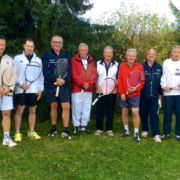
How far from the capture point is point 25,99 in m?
5.95

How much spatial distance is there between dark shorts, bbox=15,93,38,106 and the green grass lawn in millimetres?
906

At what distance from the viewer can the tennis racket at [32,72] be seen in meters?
5.83

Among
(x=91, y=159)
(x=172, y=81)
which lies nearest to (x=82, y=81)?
(x=91, y=159)

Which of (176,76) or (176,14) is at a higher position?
(176,14)

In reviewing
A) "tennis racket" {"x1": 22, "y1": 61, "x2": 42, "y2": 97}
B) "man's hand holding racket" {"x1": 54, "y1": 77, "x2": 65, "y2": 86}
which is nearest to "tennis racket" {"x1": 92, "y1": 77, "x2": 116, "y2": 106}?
"man's hand holding racket" {"x1": 54, "y1": 77, "x2": 65, "y2": 86}

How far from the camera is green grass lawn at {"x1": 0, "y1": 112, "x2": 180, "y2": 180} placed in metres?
4.68

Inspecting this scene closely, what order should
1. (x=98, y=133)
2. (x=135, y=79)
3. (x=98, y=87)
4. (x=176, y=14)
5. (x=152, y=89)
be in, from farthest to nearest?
(x=176, y=14) → (x=98, y=133) → (x=98, y=87) → (x=152, y=89) → (x=135, y=79)

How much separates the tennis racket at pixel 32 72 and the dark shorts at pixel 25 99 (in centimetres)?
14

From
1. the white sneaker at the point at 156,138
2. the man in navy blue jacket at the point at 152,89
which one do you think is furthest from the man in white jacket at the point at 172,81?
the white sneaker at the point at 156,138

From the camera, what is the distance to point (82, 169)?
4.86 meters

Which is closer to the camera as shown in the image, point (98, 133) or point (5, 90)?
point (5, 90)

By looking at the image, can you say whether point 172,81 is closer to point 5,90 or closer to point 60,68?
point 60,68

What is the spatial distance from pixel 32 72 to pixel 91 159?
2267 mm

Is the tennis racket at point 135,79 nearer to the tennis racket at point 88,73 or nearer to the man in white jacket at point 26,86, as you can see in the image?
the tennis racket at point 88,73
